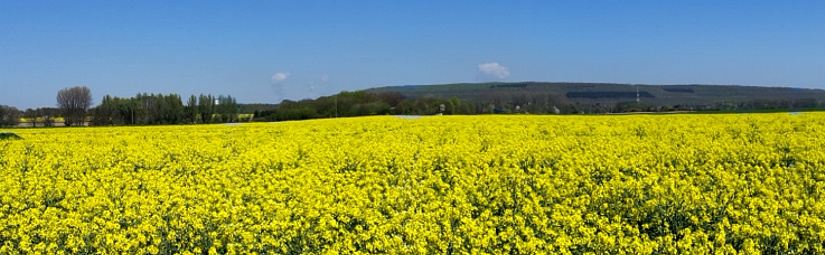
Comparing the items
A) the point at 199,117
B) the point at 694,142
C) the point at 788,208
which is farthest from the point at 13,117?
the point at 788,208

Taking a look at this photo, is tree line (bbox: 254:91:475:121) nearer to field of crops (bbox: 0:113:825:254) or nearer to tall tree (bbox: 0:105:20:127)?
tall tree (bbox: 0:105:20:127)

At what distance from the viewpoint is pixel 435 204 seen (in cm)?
991

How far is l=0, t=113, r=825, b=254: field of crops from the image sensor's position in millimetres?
8062

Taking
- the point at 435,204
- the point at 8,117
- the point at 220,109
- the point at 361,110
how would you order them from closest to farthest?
the point at 435,204, the point at 8,117, the point at 361,110, the point at 220,109

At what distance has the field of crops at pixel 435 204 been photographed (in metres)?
8.06

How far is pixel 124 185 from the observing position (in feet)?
46.0

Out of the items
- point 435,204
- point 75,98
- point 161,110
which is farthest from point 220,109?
point 435,204

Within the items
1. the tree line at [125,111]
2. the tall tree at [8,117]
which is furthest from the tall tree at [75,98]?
the tall tree at [8,117]

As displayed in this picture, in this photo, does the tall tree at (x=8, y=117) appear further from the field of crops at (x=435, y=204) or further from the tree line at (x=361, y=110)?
the field of crops at (x=435, y=204)

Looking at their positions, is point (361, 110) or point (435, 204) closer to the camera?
point (435, 204)

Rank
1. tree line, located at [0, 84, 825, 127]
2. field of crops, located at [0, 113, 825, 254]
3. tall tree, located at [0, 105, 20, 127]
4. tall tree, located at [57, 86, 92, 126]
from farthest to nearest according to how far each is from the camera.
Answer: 1. tall tree, located at [57, 86, 92, 126]
2. tree line, located at [0, 84, 825, 127]
3. tall tree, located at [0, 105, 20, 127]
4. field of crops, located at [0, 113, 825, 254]

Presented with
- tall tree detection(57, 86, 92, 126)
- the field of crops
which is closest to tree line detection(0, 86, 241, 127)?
tall tree detection(57, 86, 92, 126)

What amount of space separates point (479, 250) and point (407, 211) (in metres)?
2.70

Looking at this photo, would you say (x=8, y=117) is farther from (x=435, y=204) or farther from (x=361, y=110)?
(x=435, y=204)
